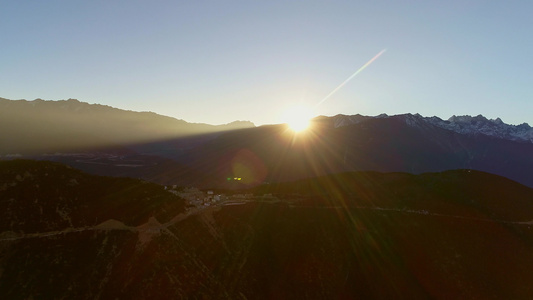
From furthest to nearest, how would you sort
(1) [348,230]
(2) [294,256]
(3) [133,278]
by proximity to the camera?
(1) [348,230] < (2) [294,256] < (3) [133,278]

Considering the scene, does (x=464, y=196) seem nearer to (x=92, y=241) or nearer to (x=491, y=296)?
(x=491, y=296)

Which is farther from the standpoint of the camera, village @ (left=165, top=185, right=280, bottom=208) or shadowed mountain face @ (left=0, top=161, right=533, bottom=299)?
village @ (left=165, top=185, right=280, bottom=208)

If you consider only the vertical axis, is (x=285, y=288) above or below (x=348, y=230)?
below

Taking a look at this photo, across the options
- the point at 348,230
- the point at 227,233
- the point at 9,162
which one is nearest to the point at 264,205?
the point at 227,233

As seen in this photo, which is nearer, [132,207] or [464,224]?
[132,207]

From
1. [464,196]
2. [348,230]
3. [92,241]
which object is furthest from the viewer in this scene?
[464,196]

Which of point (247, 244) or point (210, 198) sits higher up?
point (210, 198)

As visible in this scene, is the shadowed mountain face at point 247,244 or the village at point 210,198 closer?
the shadowed mountain face at point 247,244

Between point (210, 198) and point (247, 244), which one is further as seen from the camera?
point (210, 198)
